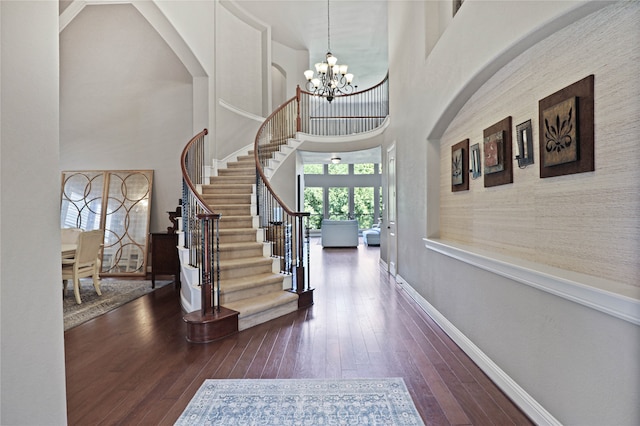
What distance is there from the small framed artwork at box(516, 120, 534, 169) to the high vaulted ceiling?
666cm

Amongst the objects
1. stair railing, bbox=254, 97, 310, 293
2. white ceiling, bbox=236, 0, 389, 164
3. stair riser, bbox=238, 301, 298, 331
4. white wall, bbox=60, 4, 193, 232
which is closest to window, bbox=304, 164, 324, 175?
white ceiling, bbox=236, 0, 389, 164

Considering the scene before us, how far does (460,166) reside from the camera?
10.5ft

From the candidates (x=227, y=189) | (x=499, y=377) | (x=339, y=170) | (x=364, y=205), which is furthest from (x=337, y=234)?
(x=499, y=377)

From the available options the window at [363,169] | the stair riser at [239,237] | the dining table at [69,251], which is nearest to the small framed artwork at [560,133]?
the stair riser at [239,237]

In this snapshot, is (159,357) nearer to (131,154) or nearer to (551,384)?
(551,384)

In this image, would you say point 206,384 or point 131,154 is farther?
point 131,154

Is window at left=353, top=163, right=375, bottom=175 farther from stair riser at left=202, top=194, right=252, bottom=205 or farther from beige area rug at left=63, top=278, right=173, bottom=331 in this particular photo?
beige area rug at left=63, top=278, right=173, bottom=331

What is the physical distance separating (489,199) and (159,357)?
9.96ft

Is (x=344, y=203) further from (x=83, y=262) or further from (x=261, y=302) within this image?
(x=261, y=302)

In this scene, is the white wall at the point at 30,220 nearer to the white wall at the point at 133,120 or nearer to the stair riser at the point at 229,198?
the stair riser at the point at 229,198

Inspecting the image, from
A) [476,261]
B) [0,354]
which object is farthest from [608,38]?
[0,354]

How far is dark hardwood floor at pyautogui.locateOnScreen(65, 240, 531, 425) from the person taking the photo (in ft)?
6.91

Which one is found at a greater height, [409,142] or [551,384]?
[409,142]

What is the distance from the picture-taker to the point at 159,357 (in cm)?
286
